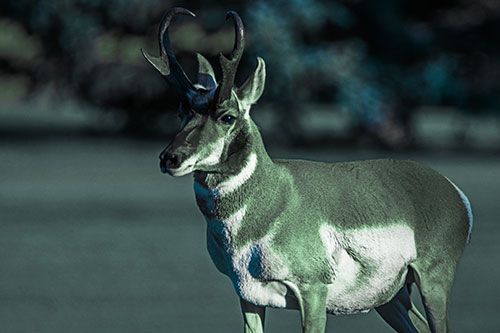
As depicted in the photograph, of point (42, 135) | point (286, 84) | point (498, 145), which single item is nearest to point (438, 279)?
point (286, 84)

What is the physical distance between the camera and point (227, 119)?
324cm

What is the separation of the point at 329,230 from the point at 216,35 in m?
17.9

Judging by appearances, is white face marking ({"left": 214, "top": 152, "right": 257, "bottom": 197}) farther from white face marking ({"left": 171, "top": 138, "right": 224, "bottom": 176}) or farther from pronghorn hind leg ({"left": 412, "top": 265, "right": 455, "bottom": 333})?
pronghorn hind leg ({"left": 412, "top": 265, "right": 455, "bottom": 333})

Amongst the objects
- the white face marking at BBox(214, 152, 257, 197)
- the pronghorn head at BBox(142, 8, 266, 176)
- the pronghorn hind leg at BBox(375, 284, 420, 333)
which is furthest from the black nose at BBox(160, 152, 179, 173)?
the pronghorn hind leg at BBox(375, 284, 420, 333)

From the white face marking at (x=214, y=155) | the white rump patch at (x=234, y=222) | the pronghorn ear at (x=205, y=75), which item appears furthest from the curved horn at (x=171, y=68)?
the white rump patch at (x=234, y=222)

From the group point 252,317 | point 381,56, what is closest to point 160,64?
point 252,317

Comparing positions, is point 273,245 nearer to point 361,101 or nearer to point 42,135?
point 361,101

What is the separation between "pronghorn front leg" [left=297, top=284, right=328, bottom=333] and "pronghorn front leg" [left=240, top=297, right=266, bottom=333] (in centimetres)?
29

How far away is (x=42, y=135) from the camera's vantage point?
3375 centimetres

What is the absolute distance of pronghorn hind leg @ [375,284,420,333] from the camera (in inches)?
147

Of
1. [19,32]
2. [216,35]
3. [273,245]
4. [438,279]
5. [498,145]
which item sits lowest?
[498,145]

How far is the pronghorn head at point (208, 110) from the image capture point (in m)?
3.10

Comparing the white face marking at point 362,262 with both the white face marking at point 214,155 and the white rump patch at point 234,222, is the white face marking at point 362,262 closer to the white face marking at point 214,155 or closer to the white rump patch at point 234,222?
the white rump patch at point 234,222

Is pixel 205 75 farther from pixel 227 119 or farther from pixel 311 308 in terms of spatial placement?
pixel 311 308
